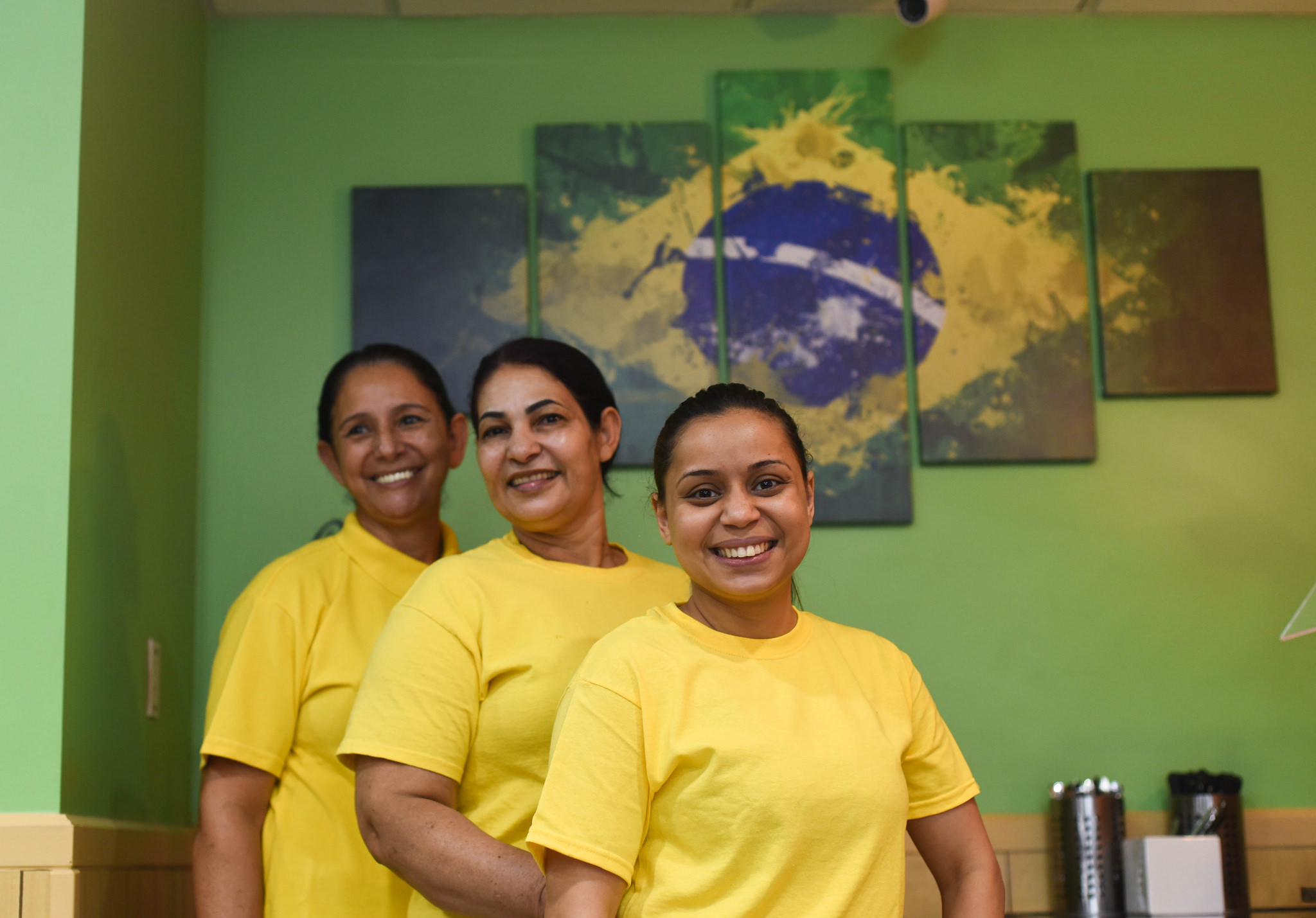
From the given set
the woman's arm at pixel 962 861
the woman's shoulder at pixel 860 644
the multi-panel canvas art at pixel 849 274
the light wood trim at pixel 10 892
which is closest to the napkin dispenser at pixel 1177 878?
the multi-panel canvas art at pixel 849 274

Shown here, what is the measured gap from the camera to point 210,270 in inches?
105

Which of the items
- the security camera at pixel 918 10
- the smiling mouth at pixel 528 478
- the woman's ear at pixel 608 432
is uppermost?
the security camera at pixel 918 10

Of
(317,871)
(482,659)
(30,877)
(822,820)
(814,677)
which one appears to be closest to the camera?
(822,820)

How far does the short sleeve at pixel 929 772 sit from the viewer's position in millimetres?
1427

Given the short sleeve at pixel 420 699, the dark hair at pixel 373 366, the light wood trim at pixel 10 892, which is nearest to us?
the short sleeve at pixel 420 699

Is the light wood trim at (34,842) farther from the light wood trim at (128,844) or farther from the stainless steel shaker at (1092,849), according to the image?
the stainless steel shaker at (1092,849)

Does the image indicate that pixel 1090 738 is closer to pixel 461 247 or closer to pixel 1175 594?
pixel 1175 594

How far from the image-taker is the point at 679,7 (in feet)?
9.14

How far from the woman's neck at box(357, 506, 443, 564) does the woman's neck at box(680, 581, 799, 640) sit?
0.78m

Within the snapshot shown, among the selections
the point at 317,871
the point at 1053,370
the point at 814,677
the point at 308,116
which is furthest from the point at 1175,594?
the point at 308,116

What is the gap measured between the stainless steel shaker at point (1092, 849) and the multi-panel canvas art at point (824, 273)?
655 millimetres

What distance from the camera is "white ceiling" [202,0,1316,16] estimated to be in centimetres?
274

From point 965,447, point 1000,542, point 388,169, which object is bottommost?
point 1000,542

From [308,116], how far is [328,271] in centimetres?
35
